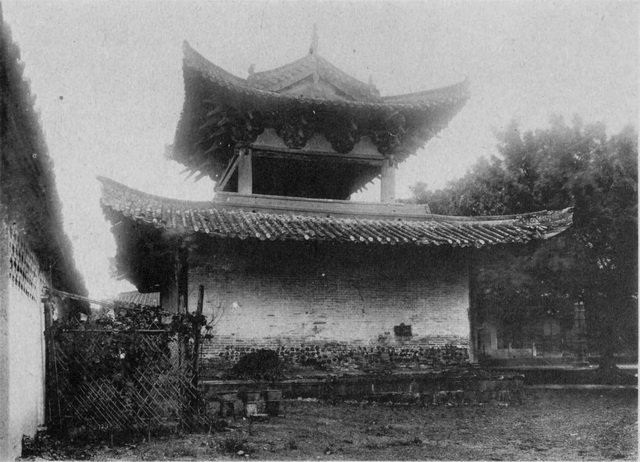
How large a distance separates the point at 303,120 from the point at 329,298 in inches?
160

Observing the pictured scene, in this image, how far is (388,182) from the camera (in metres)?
14.8

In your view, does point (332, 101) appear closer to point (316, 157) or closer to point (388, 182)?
point (316, 157)

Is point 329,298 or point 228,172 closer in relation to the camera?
point 329,298

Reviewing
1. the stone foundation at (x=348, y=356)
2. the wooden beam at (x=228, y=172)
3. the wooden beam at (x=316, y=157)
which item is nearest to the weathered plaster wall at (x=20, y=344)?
the stone foundation at (x=348, y=356)

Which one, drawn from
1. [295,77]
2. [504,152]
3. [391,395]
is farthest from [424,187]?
[391,395]

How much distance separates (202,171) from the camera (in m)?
16.8

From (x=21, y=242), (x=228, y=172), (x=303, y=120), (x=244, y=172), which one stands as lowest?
(x=21, y=242)

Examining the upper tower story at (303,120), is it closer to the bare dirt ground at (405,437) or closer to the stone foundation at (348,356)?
the stone foundation at (348,356)

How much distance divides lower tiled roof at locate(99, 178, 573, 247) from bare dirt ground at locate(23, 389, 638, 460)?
10.3 ft

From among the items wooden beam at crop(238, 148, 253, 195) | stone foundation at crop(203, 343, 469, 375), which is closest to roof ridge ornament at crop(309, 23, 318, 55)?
wooden beam at crop(238, 148, 253, 195)

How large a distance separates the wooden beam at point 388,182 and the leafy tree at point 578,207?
4.64 metres

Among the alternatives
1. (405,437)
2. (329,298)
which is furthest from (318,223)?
(405,437)

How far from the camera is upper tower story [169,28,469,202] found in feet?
44.7

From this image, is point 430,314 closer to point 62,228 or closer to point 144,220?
point 144,220
